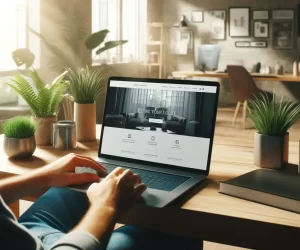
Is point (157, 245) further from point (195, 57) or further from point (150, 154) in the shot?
point (195, 57)

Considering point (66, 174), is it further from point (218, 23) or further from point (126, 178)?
point (218, 23)

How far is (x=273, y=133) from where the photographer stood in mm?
1304

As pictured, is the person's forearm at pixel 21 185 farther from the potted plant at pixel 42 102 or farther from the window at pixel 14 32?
the window at pixel 14 32

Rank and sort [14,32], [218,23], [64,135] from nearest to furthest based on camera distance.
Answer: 1. [64,135]
2. [14,32]
3. [218,23]

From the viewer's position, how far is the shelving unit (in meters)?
8.42

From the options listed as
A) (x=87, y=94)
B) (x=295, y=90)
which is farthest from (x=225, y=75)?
(x=87, y=94)

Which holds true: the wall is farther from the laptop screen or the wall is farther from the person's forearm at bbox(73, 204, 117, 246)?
the person's forearm at bbox(73, 204, 117, 246)

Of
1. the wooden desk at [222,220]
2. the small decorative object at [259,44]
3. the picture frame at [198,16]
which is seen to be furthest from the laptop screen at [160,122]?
the picture frame at [198,16]

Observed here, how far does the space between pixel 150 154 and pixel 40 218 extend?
1.30ft

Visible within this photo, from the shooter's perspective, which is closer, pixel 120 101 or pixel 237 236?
pixel 237 236

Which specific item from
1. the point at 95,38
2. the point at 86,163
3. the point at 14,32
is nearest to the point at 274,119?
the point at 86,163

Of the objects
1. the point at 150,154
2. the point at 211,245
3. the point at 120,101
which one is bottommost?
the point at 211,245

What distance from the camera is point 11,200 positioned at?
1096 mm

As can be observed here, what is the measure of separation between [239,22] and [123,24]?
236 cm
